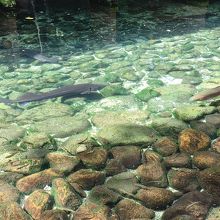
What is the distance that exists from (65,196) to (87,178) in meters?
0.38

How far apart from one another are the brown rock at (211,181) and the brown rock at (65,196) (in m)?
1.18

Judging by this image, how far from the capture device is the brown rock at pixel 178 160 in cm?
391

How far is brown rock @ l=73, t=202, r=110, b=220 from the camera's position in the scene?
124 inches

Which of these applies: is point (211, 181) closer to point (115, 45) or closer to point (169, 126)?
point (169, 126)

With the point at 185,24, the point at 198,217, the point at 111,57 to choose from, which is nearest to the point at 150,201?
the point at 198,217

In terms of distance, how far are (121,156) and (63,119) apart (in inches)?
56.1

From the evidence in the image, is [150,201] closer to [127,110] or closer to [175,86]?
[127,110]

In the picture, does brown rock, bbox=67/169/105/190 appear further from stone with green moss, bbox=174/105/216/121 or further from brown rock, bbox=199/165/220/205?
stone with green moss, bbox=174/105/216/121

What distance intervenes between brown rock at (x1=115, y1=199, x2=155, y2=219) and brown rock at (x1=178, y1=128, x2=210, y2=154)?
1137 millimetres

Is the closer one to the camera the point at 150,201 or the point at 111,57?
the point at 150,201

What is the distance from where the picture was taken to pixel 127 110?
5.59 metres

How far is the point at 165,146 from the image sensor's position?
4.27m

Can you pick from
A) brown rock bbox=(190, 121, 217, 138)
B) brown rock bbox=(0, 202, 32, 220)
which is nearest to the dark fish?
brown rock bbox=(190, 121, 217, 138)

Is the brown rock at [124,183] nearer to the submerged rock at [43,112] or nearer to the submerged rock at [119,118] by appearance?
the submerged rock at [119,118]
